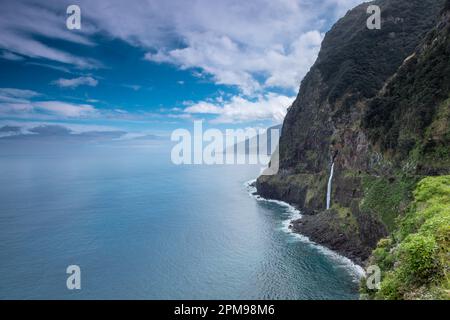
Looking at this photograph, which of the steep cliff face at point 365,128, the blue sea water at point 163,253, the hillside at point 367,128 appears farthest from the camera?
the steep cliff face at point 365,128

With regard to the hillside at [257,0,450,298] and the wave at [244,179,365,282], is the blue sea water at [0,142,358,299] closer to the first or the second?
the wave at [244,179,365,282]

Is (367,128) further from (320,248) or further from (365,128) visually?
(320,248)

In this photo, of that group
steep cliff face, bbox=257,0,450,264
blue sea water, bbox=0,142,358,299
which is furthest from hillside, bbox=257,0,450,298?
blue sea water, bbox=0,142,358,299

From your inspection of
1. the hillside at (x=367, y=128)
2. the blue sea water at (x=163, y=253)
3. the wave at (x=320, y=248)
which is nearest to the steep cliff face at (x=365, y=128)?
the hillside at (x=367, y=128)

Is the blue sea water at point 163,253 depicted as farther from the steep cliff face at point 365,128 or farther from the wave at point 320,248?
the steep cliff face at point 365,128
